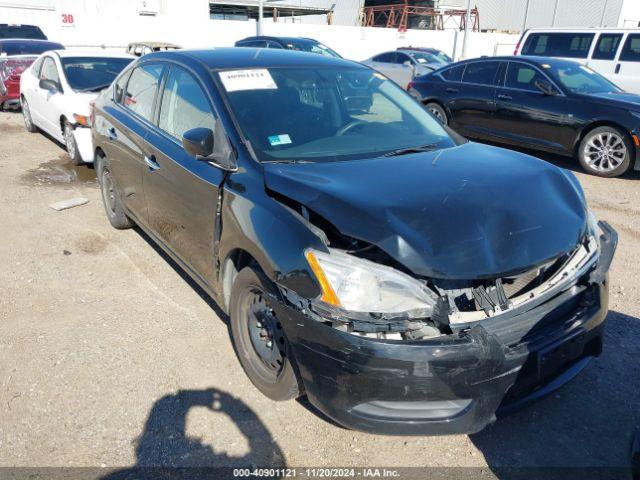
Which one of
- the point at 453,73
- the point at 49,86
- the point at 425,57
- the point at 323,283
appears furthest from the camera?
the point at 425,57

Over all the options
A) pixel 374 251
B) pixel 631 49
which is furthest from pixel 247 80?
pixel 631 49

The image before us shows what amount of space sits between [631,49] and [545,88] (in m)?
4.80

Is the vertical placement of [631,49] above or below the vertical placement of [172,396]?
above

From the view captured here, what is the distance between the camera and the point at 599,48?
447 inches

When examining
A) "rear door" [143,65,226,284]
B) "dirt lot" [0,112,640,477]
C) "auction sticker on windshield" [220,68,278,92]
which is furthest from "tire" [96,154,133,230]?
"auction sticker on windshield" [220,68,278,92]

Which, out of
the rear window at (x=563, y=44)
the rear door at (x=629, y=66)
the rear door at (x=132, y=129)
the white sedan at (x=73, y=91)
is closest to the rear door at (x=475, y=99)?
the rear window at (x=563, y=44)

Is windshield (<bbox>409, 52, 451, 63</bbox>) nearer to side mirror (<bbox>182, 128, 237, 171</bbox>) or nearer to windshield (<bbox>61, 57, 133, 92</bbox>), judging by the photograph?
windshield (<bbox>61, 57, 133, 92</bbox>)

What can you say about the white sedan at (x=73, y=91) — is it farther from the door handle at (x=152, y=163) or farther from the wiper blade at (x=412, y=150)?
the wiper blade at (x=412, y=150)

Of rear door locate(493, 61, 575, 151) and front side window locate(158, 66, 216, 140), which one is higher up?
front side window locate(158, 66, 216, 140)

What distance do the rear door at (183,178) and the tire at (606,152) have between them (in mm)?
6069

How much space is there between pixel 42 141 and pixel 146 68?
19.9 ft

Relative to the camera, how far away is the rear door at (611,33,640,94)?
36.1 ft

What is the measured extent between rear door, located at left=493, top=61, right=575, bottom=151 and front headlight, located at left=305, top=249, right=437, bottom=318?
6.45 meters

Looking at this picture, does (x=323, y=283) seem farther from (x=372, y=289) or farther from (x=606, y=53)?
(x=606, y=53)
